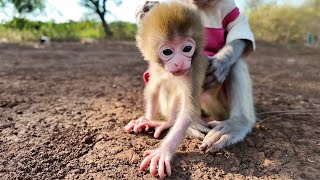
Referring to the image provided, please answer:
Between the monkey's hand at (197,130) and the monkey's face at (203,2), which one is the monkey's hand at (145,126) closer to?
the monkey's hand at (197,130)

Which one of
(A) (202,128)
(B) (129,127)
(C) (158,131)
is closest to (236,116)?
(A) (202,128)

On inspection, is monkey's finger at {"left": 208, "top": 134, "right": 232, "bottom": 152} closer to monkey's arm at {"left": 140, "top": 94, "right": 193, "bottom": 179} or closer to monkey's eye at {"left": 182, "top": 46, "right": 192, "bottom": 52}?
monkey's arm at {"left": 140, "top": 94, "right": 193, "bottom": 179}

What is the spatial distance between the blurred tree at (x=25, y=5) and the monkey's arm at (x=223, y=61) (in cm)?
96

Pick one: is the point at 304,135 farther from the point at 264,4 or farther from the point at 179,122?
the point at 264,4

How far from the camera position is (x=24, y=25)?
7.04 feet

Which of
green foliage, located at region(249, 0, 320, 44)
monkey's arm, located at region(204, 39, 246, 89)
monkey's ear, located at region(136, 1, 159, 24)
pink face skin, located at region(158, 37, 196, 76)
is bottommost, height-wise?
green foliage, located at region(249, 0, 320, 44)

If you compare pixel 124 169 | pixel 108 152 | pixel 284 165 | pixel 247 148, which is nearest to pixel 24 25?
pixel 108 152

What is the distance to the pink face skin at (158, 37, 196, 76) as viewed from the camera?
181cm

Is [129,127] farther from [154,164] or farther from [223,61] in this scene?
[223,61]

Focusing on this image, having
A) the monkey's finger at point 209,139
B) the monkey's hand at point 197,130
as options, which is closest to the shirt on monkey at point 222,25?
the monkey's hand at point 197,130

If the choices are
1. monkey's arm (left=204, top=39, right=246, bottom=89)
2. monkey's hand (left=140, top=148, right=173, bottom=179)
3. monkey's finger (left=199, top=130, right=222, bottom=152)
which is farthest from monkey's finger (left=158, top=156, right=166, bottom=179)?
monkey's arm (left=204, top=39, right=246, bottom=89)

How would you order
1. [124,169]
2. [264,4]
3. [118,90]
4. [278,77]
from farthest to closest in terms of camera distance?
1. [264,4]
2. [278,77]
3. [118,90]
4. [124,169]

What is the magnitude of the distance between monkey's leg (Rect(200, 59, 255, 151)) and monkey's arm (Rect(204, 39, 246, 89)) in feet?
0.27

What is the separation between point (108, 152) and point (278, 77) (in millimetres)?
3369
